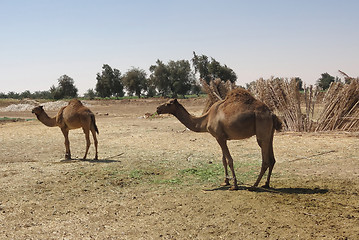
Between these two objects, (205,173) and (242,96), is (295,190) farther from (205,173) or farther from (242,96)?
(205,173)

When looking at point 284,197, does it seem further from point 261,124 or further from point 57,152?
point 57,152

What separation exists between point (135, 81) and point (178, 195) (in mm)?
63314

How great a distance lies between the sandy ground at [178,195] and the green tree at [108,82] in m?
59.9

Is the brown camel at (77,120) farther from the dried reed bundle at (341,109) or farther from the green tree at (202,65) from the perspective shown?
the green tree at (202,65)

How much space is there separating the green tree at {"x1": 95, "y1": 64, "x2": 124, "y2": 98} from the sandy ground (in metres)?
59.9

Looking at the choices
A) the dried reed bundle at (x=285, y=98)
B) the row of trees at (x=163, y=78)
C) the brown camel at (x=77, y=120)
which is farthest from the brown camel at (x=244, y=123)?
the row of trees at (x=163, y=78)

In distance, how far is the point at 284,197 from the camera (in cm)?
648

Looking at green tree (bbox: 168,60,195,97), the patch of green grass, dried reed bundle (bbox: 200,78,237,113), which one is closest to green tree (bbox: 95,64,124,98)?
green tree (bbox: 168,60,195,97)

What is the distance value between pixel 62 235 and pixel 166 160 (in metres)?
5.69

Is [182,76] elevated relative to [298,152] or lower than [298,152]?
elevated

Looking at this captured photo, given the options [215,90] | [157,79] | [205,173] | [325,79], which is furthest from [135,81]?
[205,173]

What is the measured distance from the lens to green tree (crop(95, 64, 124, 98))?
71875mm

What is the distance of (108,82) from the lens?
71.8m

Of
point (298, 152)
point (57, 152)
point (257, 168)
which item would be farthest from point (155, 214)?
point (57, 152)
